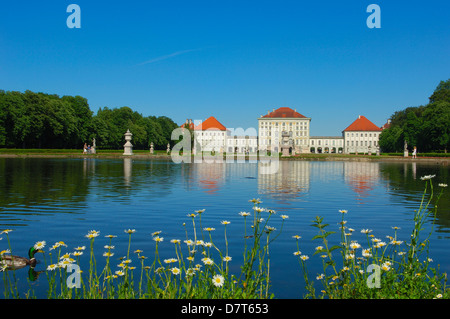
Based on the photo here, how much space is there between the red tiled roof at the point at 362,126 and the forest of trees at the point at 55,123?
87.1 meters

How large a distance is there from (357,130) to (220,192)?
14118 centimetres

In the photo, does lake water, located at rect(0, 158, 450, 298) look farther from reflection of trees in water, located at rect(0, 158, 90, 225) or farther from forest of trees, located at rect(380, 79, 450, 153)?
forest of trees, located at rect(380, 79, 450, 153)

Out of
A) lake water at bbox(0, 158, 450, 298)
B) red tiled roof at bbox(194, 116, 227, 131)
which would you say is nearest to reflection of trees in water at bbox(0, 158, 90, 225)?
lake water at bbox(0, 158, 450, 298)

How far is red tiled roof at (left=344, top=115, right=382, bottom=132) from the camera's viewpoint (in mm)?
146375

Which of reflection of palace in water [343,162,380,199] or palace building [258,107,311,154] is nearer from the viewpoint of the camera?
reflection of palace in water [343,162,380,199]

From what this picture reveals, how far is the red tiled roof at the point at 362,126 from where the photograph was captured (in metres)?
146

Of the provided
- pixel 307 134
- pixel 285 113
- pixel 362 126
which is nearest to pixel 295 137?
pixel 307 134

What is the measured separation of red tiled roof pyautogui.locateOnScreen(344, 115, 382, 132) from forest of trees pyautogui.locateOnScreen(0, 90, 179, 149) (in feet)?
286

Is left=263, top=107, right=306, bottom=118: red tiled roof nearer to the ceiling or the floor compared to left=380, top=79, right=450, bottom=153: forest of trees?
nearer to the ceiling

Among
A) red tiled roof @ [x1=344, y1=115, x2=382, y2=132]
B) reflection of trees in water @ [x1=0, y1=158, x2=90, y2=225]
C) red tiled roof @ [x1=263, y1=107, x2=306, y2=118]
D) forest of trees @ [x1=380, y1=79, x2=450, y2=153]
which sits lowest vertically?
reflection of trees in water @ [x1=0, y1=158, x2=90, y2=225]

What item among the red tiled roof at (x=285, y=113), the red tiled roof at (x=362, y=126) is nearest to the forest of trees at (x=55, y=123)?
the red tiled roof at (x=285, y=113)
